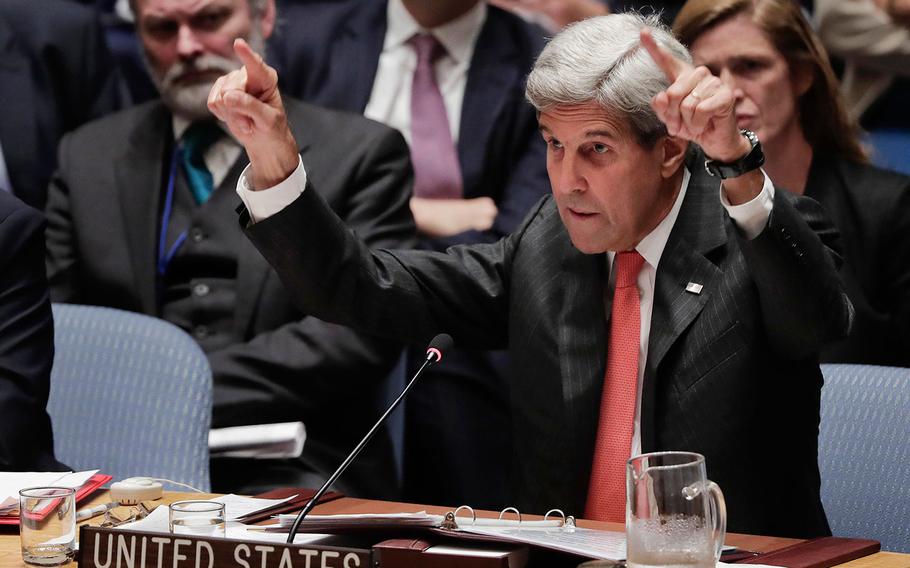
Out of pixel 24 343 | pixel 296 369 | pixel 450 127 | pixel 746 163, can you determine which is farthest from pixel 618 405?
pixel 450 127

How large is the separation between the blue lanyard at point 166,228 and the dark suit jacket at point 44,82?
0.50m

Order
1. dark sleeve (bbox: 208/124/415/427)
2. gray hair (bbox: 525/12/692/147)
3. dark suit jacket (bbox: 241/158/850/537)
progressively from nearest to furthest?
1. dark suit jacket (bbox: 241/158/850/537)
2. gray hair (bbox: 525/12/692/147)
3. dark sleeve (bbox: 208/124/415/427)

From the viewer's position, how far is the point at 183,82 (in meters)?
3.45

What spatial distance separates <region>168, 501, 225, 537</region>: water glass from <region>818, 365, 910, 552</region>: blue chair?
1110mm

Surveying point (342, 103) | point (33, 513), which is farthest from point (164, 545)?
point (342, 103)

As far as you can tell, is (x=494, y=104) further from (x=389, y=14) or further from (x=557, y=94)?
(x=557, y=94)

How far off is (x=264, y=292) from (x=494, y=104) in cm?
82

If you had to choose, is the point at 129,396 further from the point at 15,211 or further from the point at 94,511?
the point at 94,511

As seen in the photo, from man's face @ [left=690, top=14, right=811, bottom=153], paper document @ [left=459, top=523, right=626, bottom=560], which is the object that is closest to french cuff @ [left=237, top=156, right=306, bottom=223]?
paper document @ [left=459, top=523, right=626, bottom=560]

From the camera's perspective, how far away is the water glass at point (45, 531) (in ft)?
5.63

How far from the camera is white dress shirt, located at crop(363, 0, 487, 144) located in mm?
3654

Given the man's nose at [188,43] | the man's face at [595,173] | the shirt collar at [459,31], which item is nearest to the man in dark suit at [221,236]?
the man's nose at [188,43]

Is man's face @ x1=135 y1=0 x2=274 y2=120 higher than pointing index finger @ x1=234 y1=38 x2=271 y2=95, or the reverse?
man's face @ x1=135 y1=0 x2=274 y2=120

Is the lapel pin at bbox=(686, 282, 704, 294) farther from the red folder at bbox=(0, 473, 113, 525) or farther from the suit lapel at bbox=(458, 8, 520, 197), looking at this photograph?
the suit lapel at bbox=(458, 8, 520, 197)
